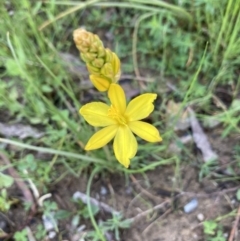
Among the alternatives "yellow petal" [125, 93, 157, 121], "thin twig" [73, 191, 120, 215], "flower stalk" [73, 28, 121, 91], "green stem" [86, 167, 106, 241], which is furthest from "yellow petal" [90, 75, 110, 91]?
"thin twig" [73, 191, 120, 215]

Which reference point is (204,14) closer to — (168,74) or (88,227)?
(168,74)

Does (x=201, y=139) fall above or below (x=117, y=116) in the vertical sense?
below

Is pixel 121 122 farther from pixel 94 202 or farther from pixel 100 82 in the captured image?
pixel 94 202

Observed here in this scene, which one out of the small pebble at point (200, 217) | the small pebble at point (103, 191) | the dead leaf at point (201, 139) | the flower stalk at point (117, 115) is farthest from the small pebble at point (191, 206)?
the flower stalk at point (117, 115)

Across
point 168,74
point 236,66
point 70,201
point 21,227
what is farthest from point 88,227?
point 236,66

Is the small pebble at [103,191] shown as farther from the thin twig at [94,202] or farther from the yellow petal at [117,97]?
the yellow petal at [117,97]

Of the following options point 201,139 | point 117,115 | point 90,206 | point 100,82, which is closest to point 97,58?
point 100,82
